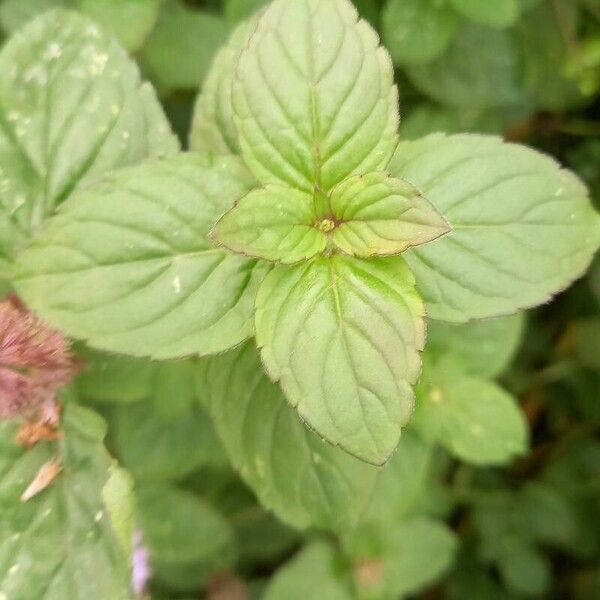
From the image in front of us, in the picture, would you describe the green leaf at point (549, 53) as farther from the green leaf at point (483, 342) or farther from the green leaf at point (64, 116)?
the green leaf at point (64, 116)

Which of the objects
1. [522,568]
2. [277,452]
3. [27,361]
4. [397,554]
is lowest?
[522,568]

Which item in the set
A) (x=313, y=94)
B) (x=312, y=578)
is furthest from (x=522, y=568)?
(x=313, y=94)

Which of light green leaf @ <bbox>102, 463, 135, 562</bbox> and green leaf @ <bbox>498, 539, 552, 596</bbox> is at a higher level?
light green leaf @ <bbox>102, 463, 135, 562</bbox>

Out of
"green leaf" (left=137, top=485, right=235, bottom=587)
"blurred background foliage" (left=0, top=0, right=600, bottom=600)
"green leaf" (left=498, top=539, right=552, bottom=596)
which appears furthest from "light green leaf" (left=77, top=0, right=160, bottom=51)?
"green leaf" (left=498, top=539, right=552, bottom=596)

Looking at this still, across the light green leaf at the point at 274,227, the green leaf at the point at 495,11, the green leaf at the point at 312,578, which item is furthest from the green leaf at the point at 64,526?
the green leaf at the point at 495,11

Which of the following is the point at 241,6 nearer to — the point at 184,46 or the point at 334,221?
the point at 184,46

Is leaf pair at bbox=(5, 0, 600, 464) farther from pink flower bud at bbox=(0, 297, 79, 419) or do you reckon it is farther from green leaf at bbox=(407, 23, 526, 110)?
green leaf at bbox=(407, 23, 526, 110)
